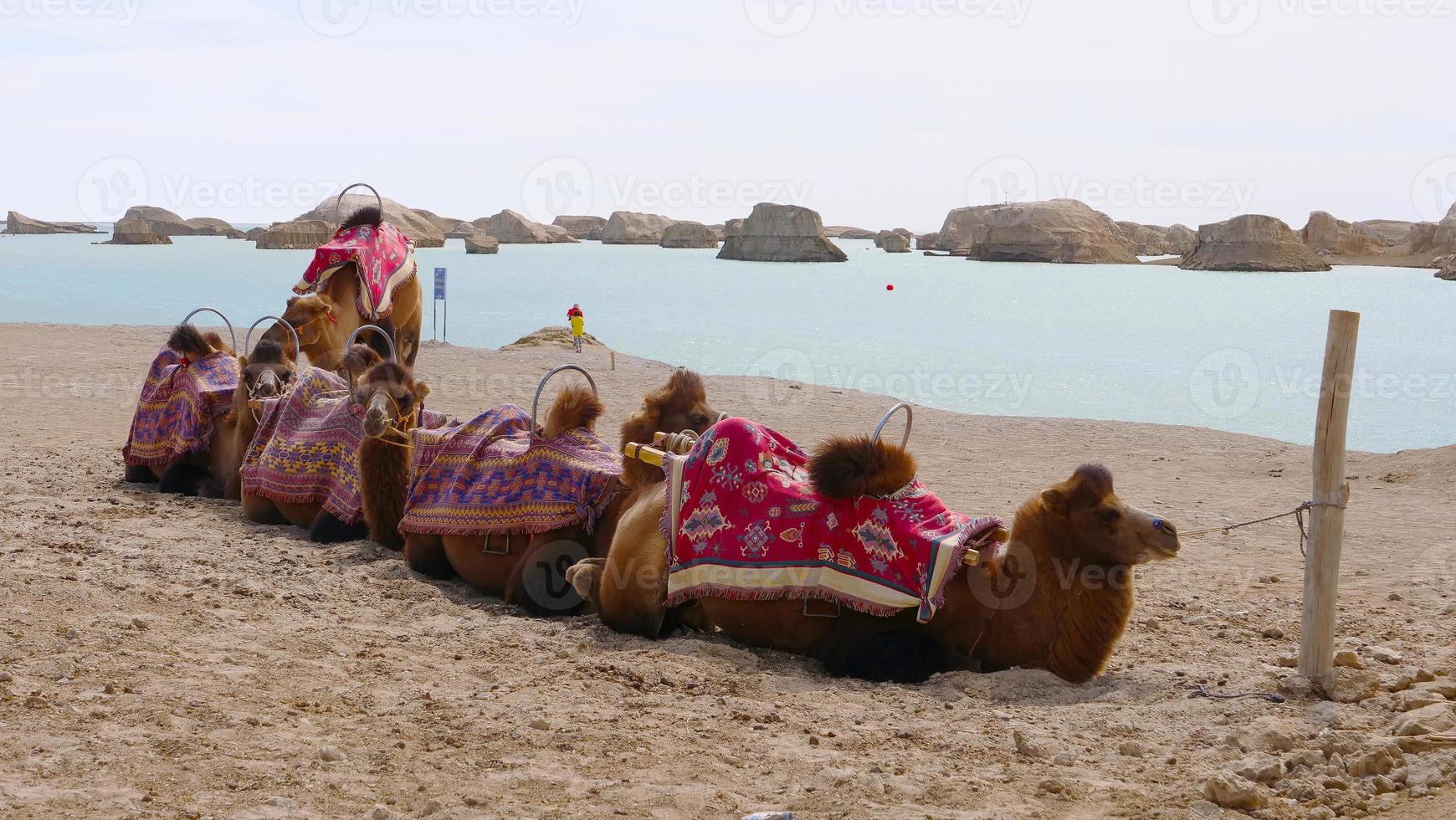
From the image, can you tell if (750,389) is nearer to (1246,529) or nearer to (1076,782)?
(1246,529)

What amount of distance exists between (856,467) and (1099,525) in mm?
1128

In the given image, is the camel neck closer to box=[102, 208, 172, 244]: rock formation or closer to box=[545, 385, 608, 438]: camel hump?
box=[545, 385, 608, 438]: camel hump

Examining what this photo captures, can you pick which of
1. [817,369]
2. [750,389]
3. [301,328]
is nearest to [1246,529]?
[301,328]

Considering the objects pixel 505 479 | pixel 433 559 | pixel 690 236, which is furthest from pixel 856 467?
pixel 690 236

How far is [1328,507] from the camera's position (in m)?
5.99

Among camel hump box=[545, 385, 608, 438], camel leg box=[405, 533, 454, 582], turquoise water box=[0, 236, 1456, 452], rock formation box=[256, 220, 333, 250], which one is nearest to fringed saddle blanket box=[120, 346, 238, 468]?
camel leg box=[405, 533, 454, 582]

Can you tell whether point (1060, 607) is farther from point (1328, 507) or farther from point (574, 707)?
point (574, 707)

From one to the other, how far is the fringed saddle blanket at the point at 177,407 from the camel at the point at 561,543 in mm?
4105

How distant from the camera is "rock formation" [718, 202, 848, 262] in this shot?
134375 mm

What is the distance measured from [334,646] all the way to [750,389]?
604 inches

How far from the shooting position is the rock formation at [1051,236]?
13025cm

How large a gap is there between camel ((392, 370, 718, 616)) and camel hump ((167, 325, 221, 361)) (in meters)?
4.70

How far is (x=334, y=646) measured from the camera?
636cm

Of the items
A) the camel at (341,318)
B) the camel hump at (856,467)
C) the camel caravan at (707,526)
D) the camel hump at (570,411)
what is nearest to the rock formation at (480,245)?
the camel at (341,318)
